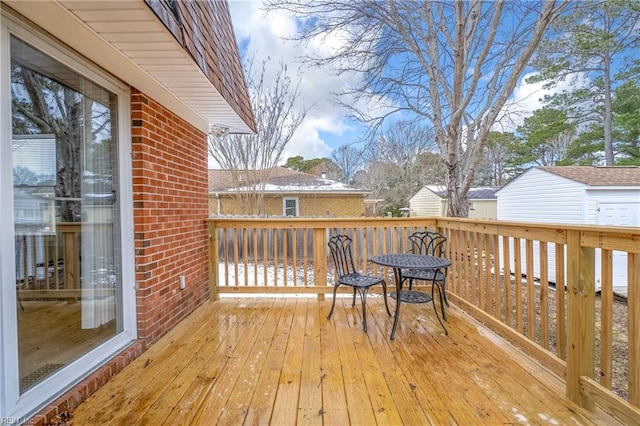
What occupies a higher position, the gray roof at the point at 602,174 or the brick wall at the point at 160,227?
the gray roof at the point at 602,174

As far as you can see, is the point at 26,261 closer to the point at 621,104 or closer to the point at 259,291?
the point at 259,291

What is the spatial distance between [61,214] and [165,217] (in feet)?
3.26

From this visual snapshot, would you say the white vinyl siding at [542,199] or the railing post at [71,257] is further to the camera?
the white vinyl siding at [542,199]

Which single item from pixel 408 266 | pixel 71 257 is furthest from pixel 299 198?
pixel 71 257

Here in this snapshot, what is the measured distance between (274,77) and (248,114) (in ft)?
17.8

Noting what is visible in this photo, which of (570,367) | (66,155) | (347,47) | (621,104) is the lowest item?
(570,367)

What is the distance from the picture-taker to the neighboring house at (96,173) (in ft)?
5.01

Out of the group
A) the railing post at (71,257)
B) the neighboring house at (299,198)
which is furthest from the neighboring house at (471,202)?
the railing post at (71,257)

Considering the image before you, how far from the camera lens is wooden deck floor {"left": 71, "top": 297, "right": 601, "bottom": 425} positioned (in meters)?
1.63

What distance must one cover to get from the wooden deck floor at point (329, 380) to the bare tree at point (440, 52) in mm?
3764

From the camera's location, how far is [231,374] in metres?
2.06

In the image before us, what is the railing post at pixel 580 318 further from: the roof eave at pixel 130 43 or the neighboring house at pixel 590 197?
the neighboring house at pixel 590 197

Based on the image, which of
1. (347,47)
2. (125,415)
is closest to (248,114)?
(347,47)

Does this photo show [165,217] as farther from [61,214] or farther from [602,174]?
[602,174]
